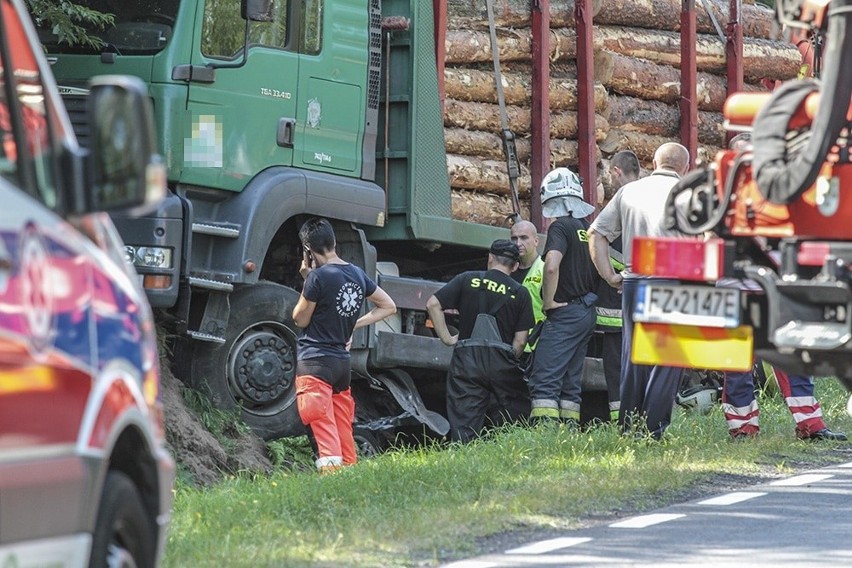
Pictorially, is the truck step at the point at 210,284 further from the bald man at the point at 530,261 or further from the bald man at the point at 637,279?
the bald man at the point at 530,261

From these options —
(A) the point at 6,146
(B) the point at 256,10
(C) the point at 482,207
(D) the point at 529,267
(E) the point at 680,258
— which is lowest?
(D) the point at 529,267

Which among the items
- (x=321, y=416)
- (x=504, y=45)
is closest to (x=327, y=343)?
(x=321, y=416)

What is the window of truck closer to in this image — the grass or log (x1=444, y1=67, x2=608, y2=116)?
log (x1=444, y1=67, x2=608, y2=116)

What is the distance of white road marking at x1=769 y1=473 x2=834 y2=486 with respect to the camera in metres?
9.44

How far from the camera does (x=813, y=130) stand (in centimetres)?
616

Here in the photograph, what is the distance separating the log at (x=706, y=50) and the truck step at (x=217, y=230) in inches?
160

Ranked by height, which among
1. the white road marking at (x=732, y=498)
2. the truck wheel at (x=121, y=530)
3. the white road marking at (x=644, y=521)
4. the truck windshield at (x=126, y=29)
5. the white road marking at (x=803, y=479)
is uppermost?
the truck windshield at (x=126, y=29)

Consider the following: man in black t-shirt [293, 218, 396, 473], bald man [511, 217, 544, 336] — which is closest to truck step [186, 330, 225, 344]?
man in black t-shirt [293, 218, 396, 473]

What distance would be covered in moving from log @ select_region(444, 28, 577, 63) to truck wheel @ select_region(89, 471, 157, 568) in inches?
311

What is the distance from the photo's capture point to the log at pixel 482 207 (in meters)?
12.7

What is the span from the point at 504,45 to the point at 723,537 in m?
5.91

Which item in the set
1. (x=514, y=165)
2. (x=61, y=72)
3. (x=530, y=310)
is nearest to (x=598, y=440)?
(x=530, y=310)

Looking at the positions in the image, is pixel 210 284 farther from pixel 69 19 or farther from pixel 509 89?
pixel 509 89

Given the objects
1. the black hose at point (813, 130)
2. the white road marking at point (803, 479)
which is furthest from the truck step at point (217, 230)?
the black hose at point (813, 130)
